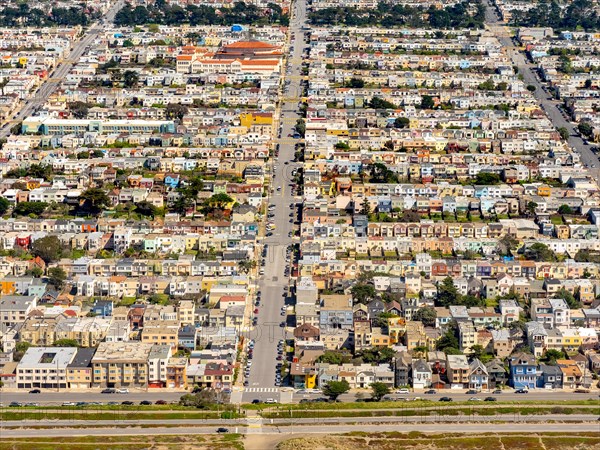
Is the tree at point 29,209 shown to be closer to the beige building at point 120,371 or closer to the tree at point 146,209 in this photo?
the tree at point 146,209

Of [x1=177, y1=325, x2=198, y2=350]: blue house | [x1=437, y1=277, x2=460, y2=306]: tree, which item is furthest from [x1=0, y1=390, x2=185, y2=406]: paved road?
[x1=437, y1=277, x2=460, y2=306]: tree

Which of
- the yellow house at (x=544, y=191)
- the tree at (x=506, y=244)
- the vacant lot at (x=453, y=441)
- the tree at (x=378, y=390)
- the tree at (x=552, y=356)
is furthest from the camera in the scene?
the yellow house at (x=544, y=191)

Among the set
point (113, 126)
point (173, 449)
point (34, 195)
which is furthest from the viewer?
point (113, 126)

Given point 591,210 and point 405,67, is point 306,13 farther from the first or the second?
point 591,210

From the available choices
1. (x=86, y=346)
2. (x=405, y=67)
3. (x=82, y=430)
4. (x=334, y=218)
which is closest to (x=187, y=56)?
(x=405, y=67)

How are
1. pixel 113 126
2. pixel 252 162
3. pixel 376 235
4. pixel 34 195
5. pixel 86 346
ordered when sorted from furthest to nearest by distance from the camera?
pixel 113 126 → pixel 252 162 → pixel 34 195 → pixel 376 235 → pixel 86 346

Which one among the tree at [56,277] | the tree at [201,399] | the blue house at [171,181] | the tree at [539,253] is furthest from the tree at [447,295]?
the blue house at [171,181]
